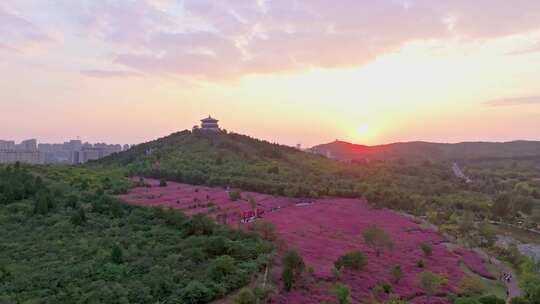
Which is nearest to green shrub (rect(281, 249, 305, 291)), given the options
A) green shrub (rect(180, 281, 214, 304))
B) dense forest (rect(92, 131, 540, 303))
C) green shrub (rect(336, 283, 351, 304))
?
green shrub (rect(336, 283, 351, 304))

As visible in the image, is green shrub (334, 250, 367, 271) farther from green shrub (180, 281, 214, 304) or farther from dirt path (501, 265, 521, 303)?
green shrub (180, 281, 214, 304)

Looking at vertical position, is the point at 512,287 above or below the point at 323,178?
below

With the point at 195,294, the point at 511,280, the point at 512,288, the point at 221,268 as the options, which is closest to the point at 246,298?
the point at 195,294

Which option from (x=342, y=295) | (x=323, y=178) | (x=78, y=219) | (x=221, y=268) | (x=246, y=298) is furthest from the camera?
(x=323, y=178)

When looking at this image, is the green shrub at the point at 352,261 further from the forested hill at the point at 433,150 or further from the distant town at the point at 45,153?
the forested hill at the point at 433,150

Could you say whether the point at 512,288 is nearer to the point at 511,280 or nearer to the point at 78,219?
the point at 511,280

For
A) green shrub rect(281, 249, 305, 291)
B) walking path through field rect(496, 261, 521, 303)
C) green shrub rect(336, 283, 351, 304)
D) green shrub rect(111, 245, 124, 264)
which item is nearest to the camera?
green shrub rect(336, 283, 351, 304)

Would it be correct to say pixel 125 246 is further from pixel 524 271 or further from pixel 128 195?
pixel 524 271

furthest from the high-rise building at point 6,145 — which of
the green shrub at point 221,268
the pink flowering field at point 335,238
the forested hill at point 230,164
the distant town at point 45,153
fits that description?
the green shrub at point 221,268
